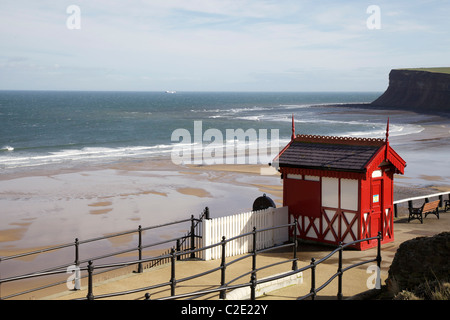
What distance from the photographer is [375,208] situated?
18016mm

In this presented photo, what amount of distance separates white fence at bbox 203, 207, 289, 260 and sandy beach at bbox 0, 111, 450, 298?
6.43 meters

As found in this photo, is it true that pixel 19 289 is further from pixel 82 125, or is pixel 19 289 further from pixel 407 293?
pixel 82 125

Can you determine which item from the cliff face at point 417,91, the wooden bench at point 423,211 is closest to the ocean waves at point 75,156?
the wooden bench at point 423,211

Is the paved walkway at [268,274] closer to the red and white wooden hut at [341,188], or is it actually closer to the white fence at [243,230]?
the white fence at [243,230]

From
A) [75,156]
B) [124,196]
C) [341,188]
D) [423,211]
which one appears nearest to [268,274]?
[341,188]

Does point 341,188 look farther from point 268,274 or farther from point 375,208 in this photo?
point 268,274

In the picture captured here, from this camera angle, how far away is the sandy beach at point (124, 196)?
23.8m

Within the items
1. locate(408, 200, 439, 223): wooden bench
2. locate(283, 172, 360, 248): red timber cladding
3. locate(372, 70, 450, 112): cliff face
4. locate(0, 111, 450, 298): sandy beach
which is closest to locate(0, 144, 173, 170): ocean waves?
locate(0, 111, 450, 298): sandy beach

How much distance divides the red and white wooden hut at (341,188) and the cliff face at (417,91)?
127722mm

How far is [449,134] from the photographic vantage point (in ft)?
249

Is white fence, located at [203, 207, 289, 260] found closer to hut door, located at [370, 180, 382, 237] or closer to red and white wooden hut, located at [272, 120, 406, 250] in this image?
red and white wooden hut, located at [272, 120, 406, 250]

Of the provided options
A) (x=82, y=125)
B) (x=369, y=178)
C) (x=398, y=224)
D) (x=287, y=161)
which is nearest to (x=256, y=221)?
(x=287, y=161)

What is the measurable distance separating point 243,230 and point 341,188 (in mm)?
3429
